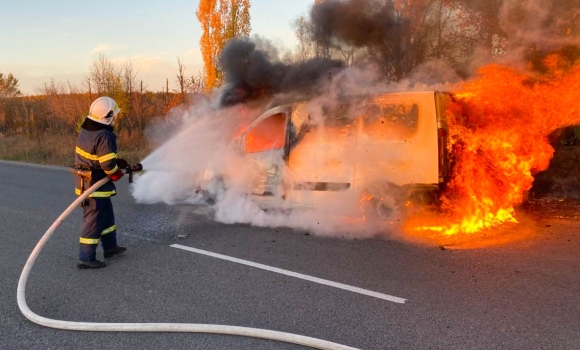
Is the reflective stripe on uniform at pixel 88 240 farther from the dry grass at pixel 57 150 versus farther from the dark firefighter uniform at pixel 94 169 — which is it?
the dry grass at pixel 57 150

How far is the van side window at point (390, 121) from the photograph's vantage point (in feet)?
17.9

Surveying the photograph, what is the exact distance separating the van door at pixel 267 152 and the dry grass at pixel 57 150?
7.66 metres

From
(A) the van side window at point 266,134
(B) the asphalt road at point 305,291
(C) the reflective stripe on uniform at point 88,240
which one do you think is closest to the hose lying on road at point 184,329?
(B) the asphalt road at point 305,291

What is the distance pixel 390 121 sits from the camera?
5.58 m

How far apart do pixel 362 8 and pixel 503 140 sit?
3427mm

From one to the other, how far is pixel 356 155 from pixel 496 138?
6.49ft

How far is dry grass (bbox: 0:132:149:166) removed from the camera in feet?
48.5

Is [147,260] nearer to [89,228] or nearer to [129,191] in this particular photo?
[89,228]

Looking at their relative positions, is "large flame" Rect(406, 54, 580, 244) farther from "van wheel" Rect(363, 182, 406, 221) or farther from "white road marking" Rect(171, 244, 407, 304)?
"white road marking" Rect(171, 244, 407, 304)

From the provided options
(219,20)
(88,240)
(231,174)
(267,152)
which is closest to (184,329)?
(88,240)

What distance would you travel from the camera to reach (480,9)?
7.10 m

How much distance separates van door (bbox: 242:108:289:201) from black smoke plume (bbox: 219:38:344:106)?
0.79 m

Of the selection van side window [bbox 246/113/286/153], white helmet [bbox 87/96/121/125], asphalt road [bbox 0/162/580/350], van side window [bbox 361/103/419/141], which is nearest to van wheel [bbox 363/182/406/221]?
asphalt road [bbox 0/162/580/350]

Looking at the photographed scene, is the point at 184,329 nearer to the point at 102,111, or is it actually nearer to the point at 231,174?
the point at 102,111
